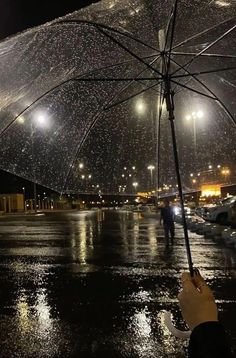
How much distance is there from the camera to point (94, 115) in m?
5.49

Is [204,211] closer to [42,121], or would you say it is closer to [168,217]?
[168,217]

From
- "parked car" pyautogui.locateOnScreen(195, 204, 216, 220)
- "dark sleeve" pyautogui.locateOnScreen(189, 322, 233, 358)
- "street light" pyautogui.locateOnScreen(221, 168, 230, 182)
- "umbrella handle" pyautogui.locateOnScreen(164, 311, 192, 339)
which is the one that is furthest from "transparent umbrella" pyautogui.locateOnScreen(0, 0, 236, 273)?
"parked car" pyautogui.locateOnScreen(195, 204, 216, 220)

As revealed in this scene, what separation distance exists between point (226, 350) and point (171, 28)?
3.53 metres

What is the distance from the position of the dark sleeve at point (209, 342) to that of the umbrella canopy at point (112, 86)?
9.66 feet

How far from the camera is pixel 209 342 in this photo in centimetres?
133

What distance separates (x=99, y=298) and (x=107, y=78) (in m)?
4.15

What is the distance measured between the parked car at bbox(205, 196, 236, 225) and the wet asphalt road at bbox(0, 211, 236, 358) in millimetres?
7433

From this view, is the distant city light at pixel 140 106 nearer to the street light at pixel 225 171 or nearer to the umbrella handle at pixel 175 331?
→ the street light at pixel 225 171

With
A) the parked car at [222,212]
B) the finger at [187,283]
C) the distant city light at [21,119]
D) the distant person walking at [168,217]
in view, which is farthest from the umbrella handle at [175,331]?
the parked car at [222,212]

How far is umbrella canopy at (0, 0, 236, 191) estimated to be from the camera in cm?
427

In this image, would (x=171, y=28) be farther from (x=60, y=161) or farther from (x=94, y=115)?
(x=60, y=161)

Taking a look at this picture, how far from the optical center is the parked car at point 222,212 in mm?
21670

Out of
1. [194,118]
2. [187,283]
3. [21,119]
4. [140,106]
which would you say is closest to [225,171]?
[194,118]

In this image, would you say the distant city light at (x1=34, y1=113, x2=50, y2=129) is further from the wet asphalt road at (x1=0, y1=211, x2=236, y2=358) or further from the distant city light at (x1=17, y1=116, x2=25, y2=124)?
→ the wet asphalt road at (x1=0, y1=211, x2=236, y2=358)
